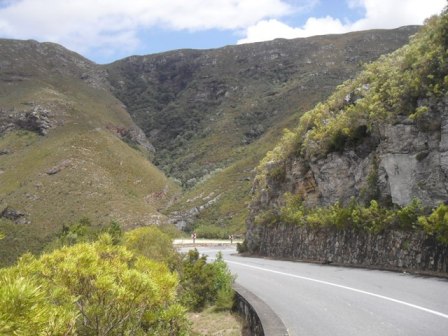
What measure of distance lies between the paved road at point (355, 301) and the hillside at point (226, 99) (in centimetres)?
4804

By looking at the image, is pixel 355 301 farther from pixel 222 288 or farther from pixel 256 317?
pixel 222 288

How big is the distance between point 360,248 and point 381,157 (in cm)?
320

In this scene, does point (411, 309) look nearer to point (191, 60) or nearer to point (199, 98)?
point (199, 98)

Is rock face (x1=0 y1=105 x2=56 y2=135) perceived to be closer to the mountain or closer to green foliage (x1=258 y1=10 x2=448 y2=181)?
the mountain

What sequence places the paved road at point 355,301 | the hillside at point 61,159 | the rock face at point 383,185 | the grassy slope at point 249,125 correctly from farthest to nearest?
the grassy slope at point 249,125 < the hillside at point 61,159 < the rock face at point 383,185 < the paved road at point 355,301

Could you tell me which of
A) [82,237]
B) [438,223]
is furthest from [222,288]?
[82,237]

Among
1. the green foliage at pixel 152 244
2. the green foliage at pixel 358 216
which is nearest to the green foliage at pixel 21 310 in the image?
the green foliage at pixel 152 244

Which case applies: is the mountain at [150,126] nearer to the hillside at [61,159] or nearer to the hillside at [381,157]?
the hillside at [61,159]

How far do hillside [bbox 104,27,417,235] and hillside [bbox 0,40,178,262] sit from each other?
346 inches

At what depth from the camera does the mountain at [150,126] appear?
60.9m

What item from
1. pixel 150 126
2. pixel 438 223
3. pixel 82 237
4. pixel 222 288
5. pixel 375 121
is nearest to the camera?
pixel 222 288

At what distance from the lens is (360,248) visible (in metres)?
15.8

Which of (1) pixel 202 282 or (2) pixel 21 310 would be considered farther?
(1) pixel 202 282

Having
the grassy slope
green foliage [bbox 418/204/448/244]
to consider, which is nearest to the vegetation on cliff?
green foliage [bbox 418/204/448/244]
